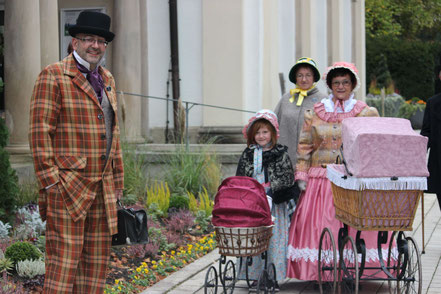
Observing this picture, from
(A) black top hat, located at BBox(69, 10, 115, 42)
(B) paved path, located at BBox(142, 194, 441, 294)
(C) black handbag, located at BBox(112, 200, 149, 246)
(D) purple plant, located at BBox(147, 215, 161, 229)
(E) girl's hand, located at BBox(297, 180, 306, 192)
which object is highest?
(A) black top hat, located at BBox(69, 10, 115, 42)

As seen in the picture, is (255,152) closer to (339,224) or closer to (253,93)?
A: (339,224)

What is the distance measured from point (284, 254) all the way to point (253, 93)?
7882 millimetres

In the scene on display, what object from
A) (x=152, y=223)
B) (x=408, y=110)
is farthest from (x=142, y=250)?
(x=408, y=110)

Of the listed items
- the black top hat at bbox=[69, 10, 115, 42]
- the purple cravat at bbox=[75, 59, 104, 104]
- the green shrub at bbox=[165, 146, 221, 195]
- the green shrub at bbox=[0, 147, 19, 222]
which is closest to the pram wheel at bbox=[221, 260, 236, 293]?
the purple cravat at bbox=[75, 59, 104, 104]

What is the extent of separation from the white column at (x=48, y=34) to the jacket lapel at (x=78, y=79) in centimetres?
614

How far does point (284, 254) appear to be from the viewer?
6453 mm

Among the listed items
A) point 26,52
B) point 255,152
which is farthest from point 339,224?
point 26,52

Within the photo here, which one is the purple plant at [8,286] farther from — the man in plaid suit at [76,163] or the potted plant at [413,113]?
the potted plant at [413,113]

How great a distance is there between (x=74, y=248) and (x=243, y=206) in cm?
144

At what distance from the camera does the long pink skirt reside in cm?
637

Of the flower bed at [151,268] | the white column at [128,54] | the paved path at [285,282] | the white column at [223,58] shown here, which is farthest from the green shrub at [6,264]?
the white column at [223,58]

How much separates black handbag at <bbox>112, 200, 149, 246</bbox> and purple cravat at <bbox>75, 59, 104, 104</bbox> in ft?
2.25

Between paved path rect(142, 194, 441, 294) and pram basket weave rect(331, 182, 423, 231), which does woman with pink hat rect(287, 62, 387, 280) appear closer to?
paved path rect(142, 194, 441, 294)

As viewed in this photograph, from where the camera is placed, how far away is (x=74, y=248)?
14.6ft
